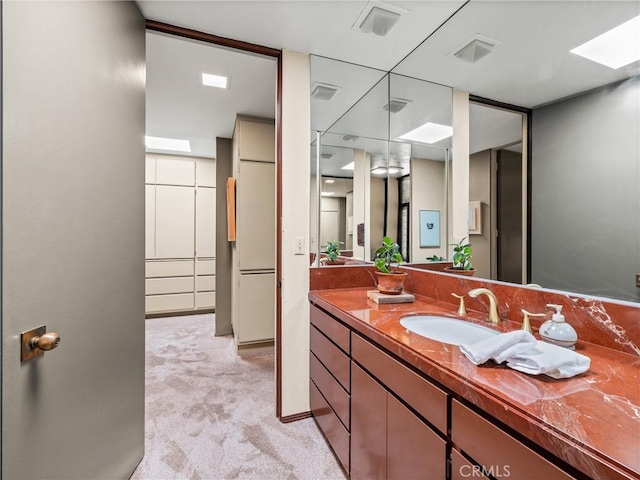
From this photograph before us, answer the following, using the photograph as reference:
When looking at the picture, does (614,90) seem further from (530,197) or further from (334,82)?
(334,82)

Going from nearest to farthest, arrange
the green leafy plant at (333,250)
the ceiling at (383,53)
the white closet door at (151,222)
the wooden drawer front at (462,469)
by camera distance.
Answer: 1. the wooden drawer front at (462,469)
2. the ceiling at (383,53)
3. the green leafy plant at (333,250)
4. the white closet door at (151,222)

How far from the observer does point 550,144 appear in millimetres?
1102

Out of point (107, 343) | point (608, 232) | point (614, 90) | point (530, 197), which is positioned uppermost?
point (614, 90)

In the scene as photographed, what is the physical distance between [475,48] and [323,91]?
101 centimetres

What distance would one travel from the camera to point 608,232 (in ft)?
3.09

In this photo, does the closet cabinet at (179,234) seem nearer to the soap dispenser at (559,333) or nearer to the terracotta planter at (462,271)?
the terracotta planter at (462,271)

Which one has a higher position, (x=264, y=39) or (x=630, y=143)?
(x=264, y=39)

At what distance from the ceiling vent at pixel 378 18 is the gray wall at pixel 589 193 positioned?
0.96 m

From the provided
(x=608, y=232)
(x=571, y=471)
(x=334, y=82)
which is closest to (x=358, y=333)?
(x=571, y=471)

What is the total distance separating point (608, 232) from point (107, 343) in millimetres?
1989

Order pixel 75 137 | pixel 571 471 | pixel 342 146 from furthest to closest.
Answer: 1. pixel 342 146
2. pixel 75 137
3. pixel 571 471

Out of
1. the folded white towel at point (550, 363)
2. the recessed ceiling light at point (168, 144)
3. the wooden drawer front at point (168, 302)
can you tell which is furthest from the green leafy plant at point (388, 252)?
the wooden drawer front at point (168, 302)

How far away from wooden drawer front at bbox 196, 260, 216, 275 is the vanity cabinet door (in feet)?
12.5

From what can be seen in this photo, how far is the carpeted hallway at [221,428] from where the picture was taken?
61.7 inches
